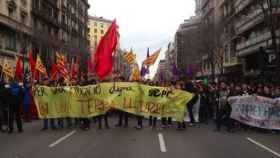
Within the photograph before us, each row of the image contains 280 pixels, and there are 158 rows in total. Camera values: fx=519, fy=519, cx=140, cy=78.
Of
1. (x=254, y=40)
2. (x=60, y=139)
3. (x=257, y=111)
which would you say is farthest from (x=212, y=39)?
(x=60, y=139)

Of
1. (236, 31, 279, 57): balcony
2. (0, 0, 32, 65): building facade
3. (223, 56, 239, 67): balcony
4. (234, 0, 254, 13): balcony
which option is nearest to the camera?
(236, 31, 279, 57): balcony

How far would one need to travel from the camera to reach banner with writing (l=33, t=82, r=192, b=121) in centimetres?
1748

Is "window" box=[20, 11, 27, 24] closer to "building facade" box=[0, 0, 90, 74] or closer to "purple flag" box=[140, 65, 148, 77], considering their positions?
"building facade" box=[0, 0, 90, 74]

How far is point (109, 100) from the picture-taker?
17625 millimetres

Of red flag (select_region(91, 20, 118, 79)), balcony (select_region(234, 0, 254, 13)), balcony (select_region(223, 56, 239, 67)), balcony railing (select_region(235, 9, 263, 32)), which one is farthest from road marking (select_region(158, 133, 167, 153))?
balcony (select_region(223, 56, 239, 67))

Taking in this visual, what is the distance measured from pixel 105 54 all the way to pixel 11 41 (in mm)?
38656

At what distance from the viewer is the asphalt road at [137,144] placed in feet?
38.0

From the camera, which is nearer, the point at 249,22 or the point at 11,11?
the point at 11,11

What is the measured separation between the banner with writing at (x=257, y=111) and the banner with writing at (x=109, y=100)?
5.67ft

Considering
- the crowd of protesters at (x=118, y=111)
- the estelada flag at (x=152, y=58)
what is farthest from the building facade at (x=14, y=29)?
the crowd of protesters at (x=118, y=111)

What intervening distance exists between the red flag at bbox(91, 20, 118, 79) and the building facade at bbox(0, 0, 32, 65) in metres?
32.9

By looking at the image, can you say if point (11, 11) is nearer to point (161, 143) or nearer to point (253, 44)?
point (253, 44)

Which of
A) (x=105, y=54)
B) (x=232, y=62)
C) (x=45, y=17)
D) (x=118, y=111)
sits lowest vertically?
(x=118, y=111)

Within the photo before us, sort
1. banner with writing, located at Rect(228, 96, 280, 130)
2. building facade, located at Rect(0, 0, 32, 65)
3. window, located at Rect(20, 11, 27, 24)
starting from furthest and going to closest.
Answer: window, located at Rect(20, 11, 27, 24) < building facade, located at Rect(0, 0, 32, 65) < banner with writing, located at Rect(228, 96, 280, 130)
